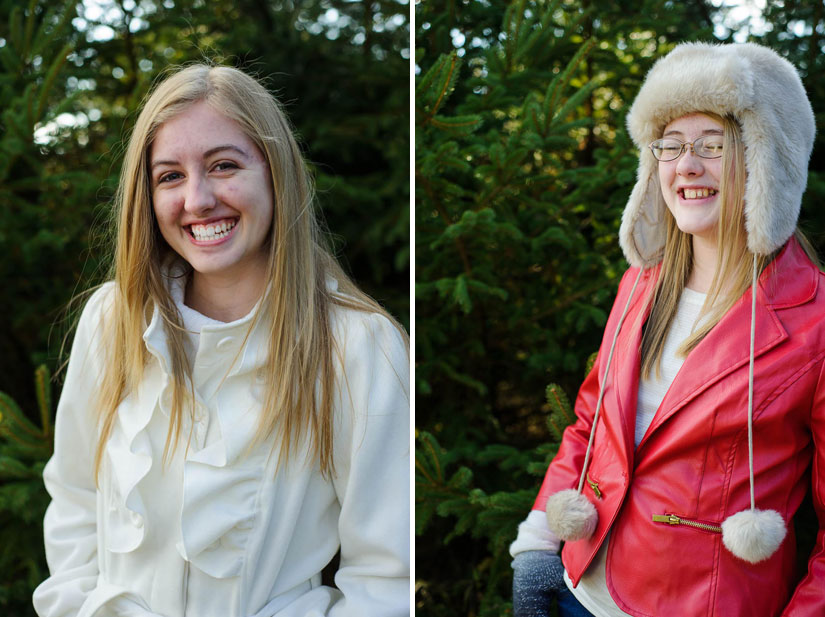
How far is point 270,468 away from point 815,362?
128cm

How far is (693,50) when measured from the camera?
194cm

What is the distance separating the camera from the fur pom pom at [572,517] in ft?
6.62

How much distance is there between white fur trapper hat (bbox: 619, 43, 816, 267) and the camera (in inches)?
72.1

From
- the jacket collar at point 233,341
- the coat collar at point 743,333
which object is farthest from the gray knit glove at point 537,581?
the jacket collar at point 233,341

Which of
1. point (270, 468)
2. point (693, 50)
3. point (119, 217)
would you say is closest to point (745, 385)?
point (693, 50)

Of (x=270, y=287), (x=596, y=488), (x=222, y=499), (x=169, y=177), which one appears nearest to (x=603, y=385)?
(x=596, y=488)

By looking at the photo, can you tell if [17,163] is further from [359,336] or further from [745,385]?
[745,385]

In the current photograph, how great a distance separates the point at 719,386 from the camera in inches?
72.5

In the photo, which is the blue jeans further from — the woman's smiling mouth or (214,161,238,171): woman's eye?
(214,161,238,171): woman's eye

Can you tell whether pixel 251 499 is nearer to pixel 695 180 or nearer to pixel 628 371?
pixel 628 371

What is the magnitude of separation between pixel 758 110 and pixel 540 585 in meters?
1.31

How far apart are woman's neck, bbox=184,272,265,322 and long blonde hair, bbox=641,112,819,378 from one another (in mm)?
1020

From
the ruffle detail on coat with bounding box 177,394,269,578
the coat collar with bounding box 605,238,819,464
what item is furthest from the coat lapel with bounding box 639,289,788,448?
the ruffle detail on coat with bounding box 177,394,269,578

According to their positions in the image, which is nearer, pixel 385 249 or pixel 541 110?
pixel 541 110
